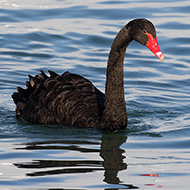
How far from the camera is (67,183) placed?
5805mm

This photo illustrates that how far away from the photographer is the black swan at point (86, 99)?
7605mm

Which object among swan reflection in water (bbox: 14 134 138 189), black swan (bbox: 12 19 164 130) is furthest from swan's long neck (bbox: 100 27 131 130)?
swan reflection in water (bbox: 14 134 138 189)

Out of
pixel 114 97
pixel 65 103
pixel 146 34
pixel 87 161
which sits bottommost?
pixel 87 161

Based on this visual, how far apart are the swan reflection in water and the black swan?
A: 32 cm

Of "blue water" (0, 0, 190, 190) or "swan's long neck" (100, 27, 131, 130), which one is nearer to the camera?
"blue water" (0, 0, 190, 190)

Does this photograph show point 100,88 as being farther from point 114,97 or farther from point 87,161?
point 87,161

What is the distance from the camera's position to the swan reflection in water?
6164 millimetres

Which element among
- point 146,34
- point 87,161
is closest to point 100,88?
point 146,34

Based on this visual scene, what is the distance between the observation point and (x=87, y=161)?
6566mm

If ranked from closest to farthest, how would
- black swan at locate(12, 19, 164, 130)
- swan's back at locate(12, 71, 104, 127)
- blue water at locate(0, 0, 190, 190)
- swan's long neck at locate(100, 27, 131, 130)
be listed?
blue water at locate(0, 0, 190, 190) → black swan at locate(12, 19, 164, 130) → swan's long neck at locate(100, 27, 131, 130) → swan's back at locate(12, 71, 104, 127)

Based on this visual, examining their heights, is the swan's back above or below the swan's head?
below

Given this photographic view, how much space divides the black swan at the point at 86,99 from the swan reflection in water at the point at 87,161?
12.4 inches

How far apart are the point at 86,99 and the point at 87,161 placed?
1749 millimetres

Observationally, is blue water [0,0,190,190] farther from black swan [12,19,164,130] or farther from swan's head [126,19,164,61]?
swan's head [126,19,164,61]
